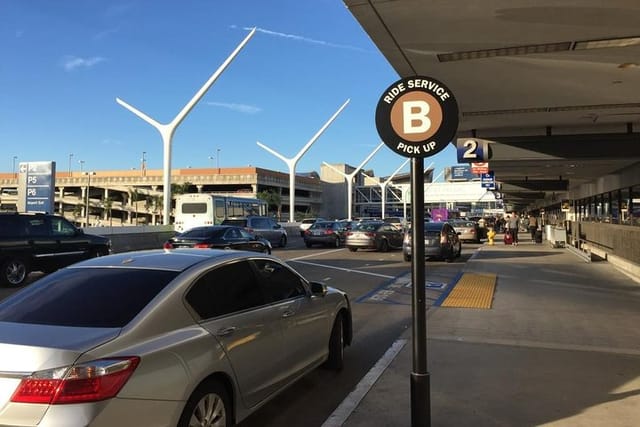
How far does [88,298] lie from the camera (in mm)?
3879

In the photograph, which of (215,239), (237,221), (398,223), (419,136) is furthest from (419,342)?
(398,223)

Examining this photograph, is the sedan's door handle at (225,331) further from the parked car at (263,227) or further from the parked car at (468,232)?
the parked car at (468,232)

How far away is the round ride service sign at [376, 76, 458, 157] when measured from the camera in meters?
4.23

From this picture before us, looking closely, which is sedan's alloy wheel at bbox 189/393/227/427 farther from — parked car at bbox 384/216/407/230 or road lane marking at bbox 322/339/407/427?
parked car at bbox 384/216/407/230

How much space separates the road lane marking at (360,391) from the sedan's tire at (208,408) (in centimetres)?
100

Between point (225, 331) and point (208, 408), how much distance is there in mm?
546

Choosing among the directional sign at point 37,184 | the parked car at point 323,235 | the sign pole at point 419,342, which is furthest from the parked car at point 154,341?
the directional sign at point 37,184

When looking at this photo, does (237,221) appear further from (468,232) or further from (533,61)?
(533,61)

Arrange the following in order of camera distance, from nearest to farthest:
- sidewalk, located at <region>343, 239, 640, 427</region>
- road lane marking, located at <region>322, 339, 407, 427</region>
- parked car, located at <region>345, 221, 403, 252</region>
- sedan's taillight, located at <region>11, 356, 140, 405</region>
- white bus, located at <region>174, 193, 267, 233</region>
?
sedan's taillight, located at <region>11, 356, 140, 405</region>
road lane marking, located at <region>322, 339, 407, 427</region>
sidewalk, located at <region>343, 239, 640, 427</region>
parked car, located at <region>345, 221, 403, 252</region>
white bus, located at <region>174, 193, 267, 233</region>

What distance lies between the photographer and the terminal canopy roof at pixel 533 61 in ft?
19.2

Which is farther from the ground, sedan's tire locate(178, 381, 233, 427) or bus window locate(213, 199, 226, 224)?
bus window locate(213, 199, 226, 224)

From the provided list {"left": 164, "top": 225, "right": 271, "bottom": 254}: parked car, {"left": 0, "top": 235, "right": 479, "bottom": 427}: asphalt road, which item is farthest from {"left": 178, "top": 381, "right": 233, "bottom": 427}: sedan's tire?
{"left": 164, "top": 225, "right": 271, "bottom": 254}: parked car

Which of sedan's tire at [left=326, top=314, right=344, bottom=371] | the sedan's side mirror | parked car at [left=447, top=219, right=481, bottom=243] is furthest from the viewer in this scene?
parked car at [left=447, top=219, right=481, bottom=243]

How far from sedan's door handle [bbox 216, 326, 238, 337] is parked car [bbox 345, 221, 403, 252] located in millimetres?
21014
